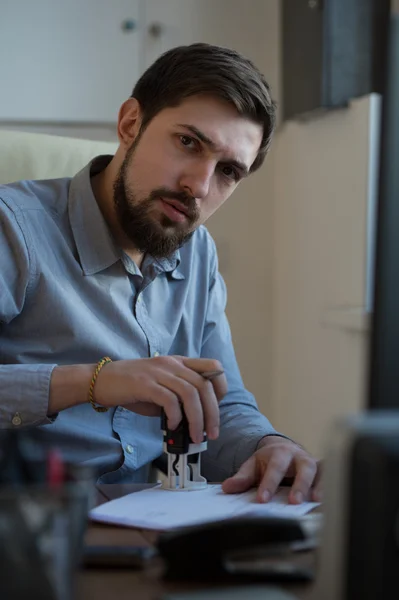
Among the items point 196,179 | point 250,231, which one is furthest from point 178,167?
point 250,231

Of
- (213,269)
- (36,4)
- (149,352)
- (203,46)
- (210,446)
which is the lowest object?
(210,446)

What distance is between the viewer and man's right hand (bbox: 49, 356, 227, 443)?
3.05 ft

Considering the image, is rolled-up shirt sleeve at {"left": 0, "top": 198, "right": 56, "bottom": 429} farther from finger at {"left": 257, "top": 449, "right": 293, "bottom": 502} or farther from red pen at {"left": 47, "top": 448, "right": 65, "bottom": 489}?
red pen at {"left": 47, "top": 448, "right": 65, "bottom": 489}

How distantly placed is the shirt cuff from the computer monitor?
0.62 meters

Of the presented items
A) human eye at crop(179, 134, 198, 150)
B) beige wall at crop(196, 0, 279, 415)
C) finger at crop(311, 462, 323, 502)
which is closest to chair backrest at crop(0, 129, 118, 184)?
human eye at crop(179, 134, 198, 150)

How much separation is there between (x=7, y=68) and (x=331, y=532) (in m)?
2.31

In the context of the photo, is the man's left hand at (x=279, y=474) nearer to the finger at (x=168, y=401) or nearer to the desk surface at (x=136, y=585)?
the finger at (x=168, y=401)

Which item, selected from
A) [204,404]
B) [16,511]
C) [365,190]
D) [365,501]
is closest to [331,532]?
[365,501]

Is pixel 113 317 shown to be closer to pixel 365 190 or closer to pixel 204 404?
pixel 204 404

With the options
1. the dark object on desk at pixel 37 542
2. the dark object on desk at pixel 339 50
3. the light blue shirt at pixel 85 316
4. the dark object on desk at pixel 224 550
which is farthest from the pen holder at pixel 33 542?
the dark object on desk at pixel 339 50

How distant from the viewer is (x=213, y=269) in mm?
1578

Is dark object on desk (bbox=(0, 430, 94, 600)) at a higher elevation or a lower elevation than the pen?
higher

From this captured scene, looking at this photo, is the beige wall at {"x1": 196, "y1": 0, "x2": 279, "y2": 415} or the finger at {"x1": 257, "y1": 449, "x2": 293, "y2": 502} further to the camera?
the beige wall at {"x1": 196, "y1": 0, "x2": 279, "y2": 415}

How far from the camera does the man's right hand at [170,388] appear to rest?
929 mm
